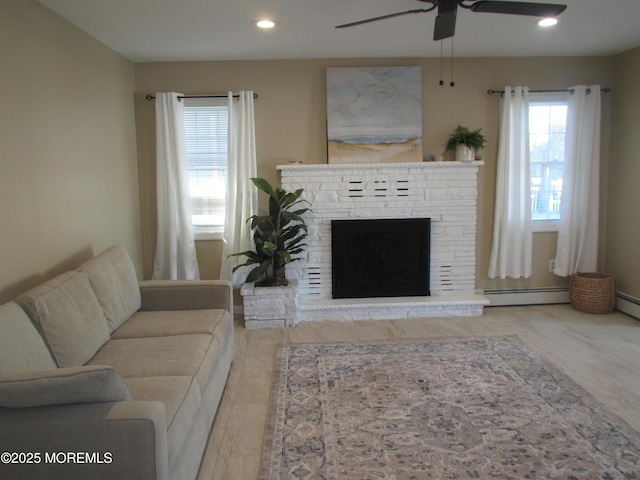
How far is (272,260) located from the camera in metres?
4.16

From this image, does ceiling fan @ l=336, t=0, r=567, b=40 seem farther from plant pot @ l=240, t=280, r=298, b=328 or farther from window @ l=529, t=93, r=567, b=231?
plant pot @ l=240, t=280, r=298, b=328

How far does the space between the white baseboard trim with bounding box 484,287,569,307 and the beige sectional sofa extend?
2.86 metres

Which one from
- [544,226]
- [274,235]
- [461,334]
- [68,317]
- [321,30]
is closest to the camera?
[68,317]

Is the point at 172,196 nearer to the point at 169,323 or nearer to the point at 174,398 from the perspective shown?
the point at 169,323

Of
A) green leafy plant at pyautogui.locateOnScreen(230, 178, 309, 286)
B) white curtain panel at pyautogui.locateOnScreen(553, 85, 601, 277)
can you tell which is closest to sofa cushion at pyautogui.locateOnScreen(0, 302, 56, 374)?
green leafy plant at pyautogui.locateOnScreen(230, 178, 309, 286)

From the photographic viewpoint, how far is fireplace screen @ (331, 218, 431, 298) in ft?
14.6

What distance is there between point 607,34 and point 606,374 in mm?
2672

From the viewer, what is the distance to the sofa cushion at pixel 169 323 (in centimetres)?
270

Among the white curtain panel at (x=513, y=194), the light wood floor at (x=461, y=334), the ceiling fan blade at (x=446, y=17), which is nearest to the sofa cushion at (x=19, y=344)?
the light wood floor at (x=461, y=334)

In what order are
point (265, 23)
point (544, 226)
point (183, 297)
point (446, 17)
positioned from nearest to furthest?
1. point (446, 17)
2. point (183, 297)
3. point (265, 23)
4. point (544, 226)

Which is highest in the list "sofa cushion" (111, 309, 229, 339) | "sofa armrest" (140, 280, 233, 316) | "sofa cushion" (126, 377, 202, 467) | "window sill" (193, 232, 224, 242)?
"window sill" (193, 232, 224, 242)

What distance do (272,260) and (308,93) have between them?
164cm

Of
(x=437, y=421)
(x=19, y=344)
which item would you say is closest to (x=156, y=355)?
(x=19, y=344)

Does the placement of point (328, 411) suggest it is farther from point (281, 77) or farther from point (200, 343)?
point (281, 77)
